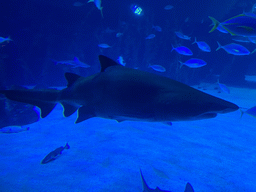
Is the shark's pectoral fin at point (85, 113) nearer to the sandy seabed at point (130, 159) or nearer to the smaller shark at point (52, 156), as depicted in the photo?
the sandy seabed at point (130, 159)

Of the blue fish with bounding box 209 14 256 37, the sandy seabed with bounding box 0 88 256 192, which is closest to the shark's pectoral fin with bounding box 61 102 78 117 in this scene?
the sandy seabed with bounding box 0 88 256 192

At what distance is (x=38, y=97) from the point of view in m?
1.51

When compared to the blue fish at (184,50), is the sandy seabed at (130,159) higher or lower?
lower

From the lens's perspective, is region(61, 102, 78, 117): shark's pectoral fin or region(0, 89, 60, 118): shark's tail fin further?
region(61, 102, 78, 117): shark's pectoral fin

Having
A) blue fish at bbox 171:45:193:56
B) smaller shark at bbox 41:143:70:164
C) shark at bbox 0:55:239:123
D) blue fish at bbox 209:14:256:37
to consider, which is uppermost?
blue fish at bbox 171:45:193:56

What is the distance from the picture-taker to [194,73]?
54.1ft

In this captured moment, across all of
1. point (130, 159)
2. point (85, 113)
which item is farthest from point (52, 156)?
point (85, 113)

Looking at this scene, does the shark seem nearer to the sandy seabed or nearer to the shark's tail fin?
the shark's tail fin

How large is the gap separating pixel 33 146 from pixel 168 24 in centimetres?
1625

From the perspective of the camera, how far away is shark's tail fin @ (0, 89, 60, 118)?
1.43 meters

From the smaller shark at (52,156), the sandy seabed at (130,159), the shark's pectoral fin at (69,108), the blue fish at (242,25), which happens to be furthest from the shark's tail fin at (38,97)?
the blue fish at (242,25)

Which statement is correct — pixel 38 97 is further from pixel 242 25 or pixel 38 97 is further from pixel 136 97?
pixel 242 25

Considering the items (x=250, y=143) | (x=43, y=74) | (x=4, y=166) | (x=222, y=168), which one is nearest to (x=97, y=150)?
(x=4, y=166)

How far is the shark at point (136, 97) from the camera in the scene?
1016 mm
